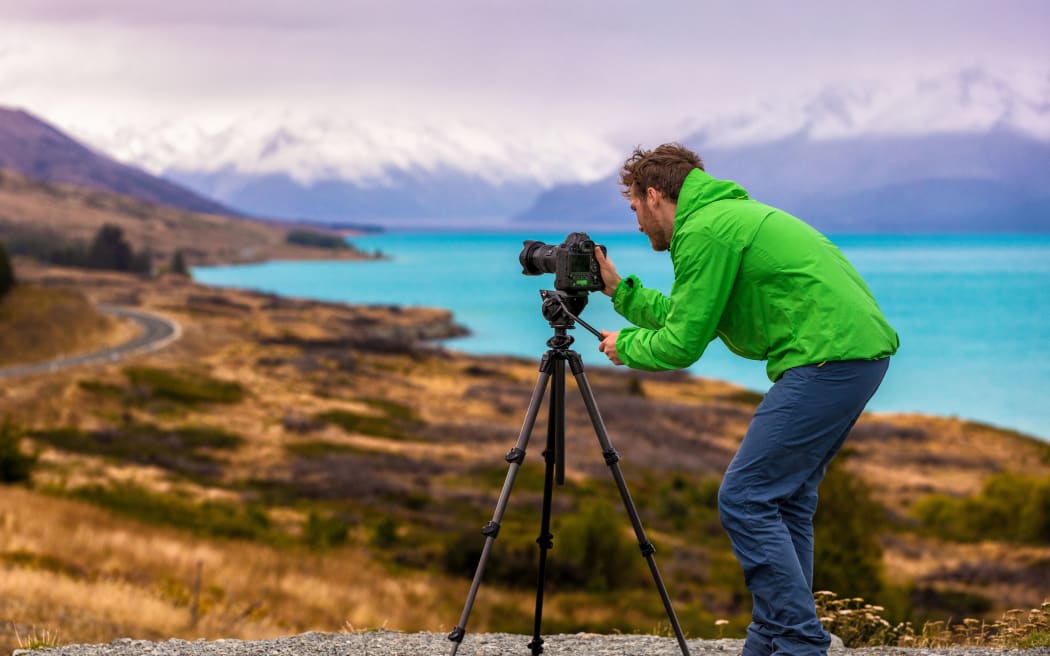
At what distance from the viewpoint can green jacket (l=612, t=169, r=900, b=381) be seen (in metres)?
4.18

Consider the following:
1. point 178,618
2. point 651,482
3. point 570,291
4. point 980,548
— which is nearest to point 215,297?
point 651,482

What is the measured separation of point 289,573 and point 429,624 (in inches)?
196

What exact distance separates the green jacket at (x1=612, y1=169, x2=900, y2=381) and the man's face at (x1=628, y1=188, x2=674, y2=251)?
0.31 ft

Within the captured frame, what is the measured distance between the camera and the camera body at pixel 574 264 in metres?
4.84

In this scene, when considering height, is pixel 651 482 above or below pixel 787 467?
below

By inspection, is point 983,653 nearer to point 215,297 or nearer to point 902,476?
point 902,476

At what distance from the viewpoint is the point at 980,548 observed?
32438mm

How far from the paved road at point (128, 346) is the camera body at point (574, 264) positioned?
179ft

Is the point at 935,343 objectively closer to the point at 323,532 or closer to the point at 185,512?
the point at 323,532

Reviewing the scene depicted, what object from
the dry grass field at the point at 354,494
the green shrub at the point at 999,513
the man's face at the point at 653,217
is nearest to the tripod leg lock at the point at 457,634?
the dry grass field at the point at 354,494

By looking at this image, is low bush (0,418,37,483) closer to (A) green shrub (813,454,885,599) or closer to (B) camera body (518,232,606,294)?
(A) green shrub (813,454,885,599)

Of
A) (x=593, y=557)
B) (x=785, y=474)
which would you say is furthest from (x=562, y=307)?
(x=593, y=557)

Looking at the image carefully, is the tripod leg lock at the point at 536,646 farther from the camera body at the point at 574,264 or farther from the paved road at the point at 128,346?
the paved road at the point at 128,346

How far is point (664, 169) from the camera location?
4445 millimetres
